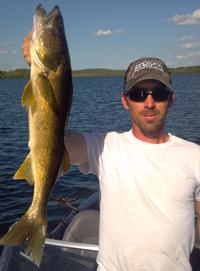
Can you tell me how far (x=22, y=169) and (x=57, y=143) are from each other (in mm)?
396

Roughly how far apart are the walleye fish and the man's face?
80cm

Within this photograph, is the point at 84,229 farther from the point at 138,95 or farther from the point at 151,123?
the point at 138,95

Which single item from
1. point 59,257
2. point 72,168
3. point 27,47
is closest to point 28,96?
point 27,47

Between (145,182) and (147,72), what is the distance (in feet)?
3.72

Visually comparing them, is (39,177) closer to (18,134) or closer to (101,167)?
(101,167)

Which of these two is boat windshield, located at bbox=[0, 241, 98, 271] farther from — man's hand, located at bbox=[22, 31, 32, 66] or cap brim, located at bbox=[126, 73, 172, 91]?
man's hand, located at bbox=[22, 31, 32, 66]

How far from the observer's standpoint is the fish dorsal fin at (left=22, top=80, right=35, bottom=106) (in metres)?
2.06

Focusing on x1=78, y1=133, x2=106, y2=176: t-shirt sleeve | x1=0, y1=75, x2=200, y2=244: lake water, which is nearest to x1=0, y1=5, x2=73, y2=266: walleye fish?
x1=78, y1=133, x2=106, y2=176: t-shirt sleeve

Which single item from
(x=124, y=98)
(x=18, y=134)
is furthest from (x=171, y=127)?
(x=124, y=98)

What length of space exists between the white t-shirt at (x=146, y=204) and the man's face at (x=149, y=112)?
197mm

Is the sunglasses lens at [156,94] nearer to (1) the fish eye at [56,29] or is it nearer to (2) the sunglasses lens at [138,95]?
(2) the sunglasses lens at [138,95]

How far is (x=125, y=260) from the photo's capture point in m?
2.32

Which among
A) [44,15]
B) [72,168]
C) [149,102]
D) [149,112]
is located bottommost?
[72,168]

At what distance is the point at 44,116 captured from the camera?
2107 mm
